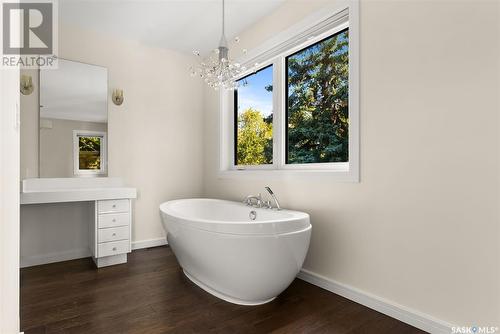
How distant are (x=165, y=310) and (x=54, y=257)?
1825 millimetres

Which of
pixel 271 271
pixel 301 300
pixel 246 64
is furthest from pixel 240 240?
pixel 246 64

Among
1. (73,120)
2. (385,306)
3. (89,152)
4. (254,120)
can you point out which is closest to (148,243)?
(89,152)

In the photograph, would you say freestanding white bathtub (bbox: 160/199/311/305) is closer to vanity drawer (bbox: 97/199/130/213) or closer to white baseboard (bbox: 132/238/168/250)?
vanity drawer (bbox: 97/199/130/213)

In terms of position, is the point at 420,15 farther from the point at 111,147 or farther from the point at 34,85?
the point at 34,85

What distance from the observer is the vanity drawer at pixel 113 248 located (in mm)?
2785

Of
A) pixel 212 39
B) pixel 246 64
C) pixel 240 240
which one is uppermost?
pixel 212 39

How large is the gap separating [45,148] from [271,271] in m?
2.65

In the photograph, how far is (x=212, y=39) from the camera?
3482 mm

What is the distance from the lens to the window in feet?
10.4

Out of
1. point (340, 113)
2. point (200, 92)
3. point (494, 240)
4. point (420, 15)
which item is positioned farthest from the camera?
point (200, 92)

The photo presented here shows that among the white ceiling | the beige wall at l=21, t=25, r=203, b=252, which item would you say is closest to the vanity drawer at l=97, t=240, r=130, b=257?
the beige wall at l=21, t=25, r=203, b=252

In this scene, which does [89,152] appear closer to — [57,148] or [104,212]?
[57,148]

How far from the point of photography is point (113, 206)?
2.90 m

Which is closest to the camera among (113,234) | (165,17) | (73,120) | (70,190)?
(70,190)
